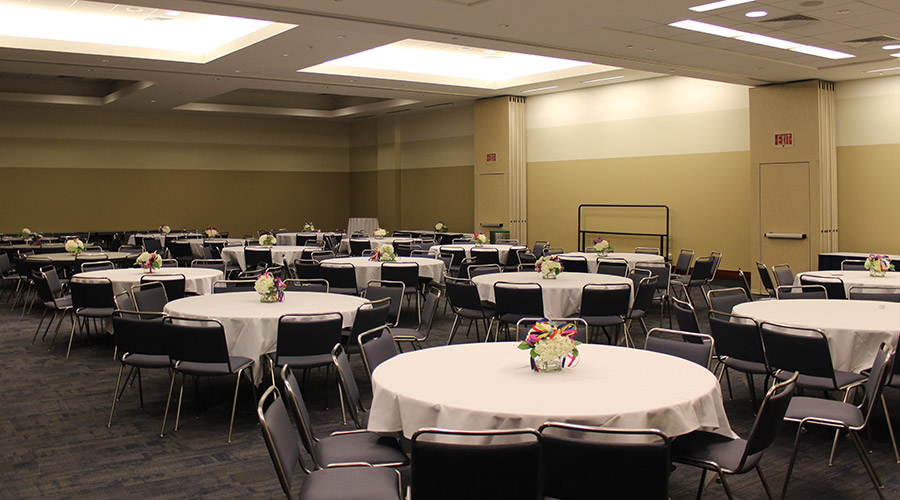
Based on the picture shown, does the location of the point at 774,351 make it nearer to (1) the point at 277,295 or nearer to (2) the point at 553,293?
(2) the point at 553,293

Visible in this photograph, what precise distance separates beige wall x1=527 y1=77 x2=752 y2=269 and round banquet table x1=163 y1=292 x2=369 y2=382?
10311 millimetres

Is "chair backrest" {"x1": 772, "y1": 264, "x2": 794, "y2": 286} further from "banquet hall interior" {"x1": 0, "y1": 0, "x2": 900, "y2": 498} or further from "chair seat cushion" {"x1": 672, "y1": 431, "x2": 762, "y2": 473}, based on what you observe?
"chair seat cushion" {"x1": 672, "y1": 431, "x2": 762, "y2": 473}

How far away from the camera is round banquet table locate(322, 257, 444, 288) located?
9.55 meters

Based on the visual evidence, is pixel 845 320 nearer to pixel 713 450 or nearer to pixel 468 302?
pixel 713 450

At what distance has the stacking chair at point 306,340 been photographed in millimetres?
5410

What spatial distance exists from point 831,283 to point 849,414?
12.7 feet

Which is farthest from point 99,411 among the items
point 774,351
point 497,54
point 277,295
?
point 497,54

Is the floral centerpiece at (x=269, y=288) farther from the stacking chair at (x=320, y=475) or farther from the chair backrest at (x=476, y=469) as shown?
the chair backrest at (x=476, y=469)

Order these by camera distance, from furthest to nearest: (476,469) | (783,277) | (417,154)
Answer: (417,154), (783,277), (476,469)

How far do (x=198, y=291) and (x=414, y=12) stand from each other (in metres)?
4.02

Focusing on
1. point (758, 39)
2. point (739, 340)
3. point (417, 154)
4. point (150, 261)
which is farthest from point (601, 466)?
point (417, 154)

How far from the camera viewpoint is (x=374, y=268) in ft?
31.3

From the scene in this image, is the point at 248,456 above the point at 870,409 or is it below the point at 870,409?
below

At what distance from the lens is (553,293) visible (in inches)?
294
